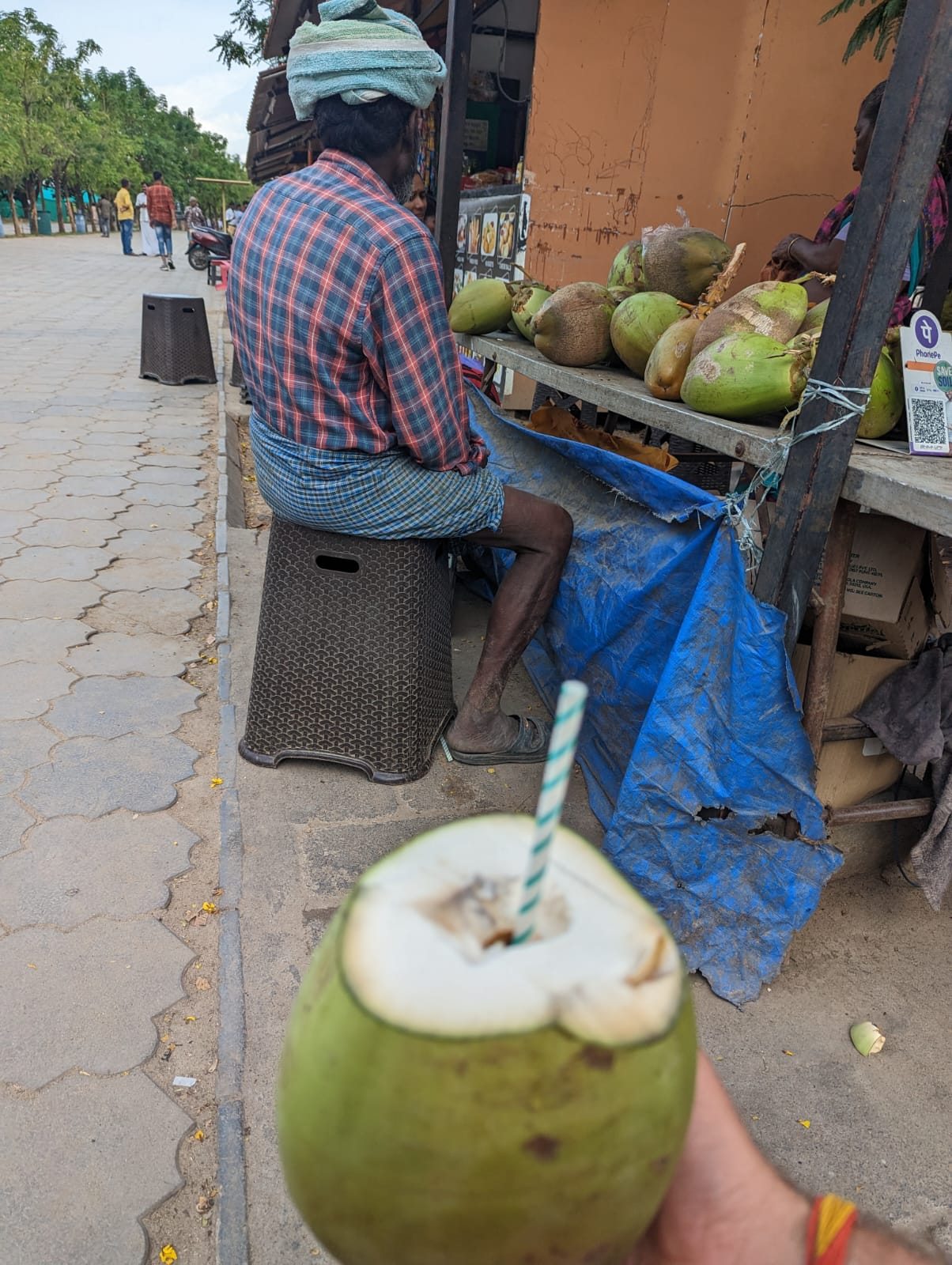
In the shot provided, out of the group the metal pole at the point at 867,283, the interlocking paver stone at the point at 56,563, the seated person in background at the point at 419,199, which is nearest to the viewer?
the metal pole at the point at 867,283

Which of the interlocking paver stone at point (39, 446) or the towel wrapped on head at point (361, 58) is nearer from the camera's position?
the towel wrapped on head at point (361, 58)

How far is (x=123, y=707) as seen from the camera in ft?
9.28

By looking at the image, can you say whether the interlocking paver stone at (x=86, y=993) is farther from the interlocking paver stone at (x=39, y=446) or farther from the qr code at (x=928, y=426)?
the interlocking paver stone at (x=39, y=446)

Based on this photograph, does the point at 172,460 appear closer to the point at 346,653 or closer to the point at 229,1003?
the point at 346,653

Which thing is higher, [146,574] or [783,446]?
[783,446]

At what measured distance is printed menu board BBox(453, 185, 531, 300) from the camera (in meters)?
4.91

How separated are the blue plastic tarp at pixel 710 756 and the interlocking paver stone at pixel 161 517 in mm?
3030

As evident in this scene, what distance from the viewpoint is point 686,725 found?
185 cm

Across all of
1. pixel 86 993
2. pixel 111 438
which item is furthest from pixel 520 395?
pixel 86 993

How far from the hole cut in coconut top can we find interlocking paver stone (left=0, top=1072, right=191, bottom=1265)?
111 cm

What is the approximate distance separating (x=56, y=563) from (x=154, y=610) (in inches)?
26.1

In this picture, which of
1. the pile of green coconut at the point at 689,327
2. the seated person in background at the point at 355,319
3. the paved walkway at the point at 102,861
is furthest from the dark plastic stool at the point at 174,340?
the seated person in background at the point at 355,319

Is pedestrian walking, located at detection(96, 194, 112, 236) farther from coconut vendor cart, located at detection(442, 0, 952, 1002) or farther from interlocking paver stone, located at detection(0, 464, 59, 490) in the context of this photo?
coconut vendor cart, located at detection(442, 0, 952, 1002)

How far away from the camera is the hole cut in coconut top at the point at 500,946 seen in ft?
1.87
